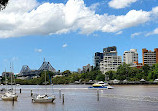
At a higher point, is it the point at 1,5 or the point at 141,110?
the point at 1,5

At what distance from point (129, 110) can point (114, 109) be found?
12.7 feet

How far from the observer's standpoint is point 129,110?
55.8 m

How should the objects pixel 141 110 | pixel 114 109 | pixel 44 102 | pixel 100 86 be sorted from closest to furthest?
pixel 141 110
pixel 114 109
pixel 44 102
pixel 100 86

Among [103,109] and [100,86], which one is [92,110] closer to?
[103,109]

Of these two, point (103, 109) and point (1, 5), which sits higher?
point (1, 5)

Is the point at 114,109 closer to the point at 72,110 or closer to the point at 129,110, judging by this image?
the point at 129,110

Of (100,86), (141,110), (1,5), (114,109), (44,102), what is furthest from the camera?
(100,86)

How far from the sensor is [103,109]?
194ft

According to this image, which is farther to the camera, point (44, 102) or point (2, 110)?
point (44, 102)

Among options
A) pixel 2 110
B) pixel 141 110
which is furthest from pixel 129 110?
pixel 2 110

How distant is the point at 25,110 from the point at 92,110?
13495 mm

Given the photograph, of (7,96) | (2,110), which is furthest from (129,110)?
(7,96)

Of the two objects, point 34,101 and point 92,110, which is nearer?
point 92,110

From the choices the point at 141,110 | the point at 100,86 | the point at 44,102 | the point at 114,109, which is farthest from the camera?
the point at 100,86
